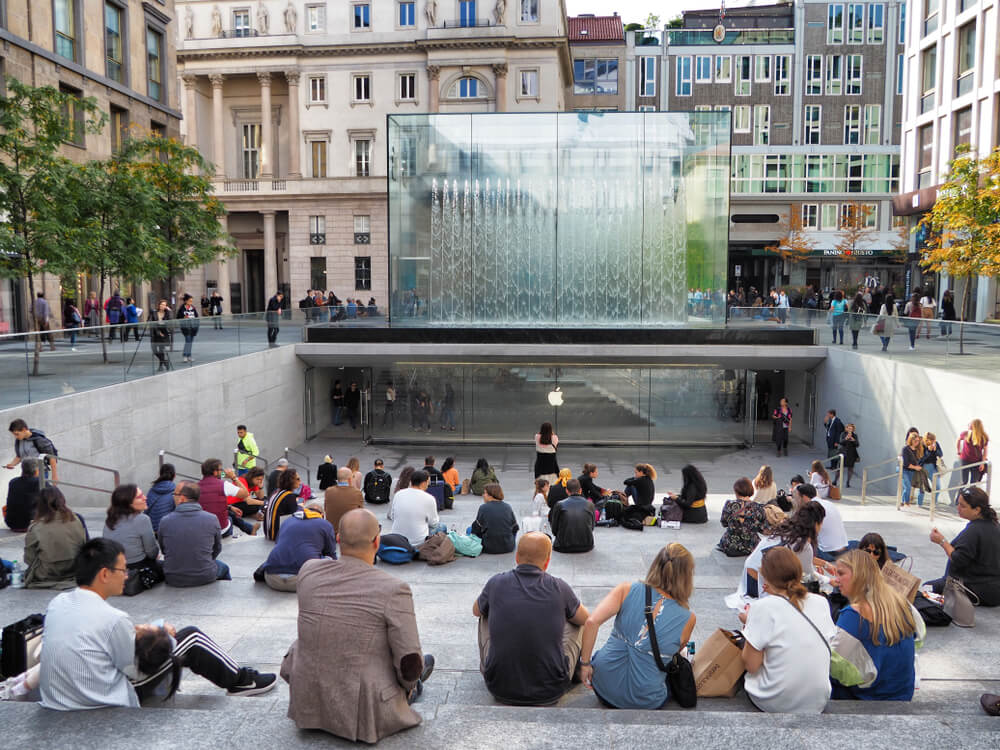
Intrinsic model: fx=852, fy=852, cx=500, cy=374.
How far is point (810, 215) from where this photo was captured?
200 ft

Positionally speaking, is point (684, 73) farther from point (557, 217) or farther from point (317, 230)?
point (557, 217)

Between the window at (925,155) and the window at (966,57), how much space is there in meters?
3.03

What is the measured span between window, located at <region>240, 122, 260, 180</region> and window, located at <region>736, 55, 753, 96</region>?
3459 centimetres

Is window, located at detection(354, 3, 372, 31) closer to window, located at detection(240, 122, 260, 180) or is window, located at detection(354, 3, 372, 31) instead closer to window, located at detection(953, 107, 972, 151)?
window, located at detection(240, 122, 260, 180)

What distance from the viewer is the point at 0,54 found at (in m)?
24.7

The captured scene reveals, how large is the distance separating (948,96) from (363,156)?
111ft

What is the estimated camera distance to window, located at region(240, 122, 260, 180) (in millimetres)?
56219

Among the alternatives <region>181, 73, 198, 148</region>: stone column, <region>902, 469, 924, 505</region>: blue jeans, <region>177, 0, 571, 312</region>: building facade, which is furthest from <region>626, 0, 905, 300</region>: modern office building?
<region>902, 469, 924, 505</region>: blue jeans

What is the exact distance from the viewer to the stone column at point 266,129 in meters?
54.2

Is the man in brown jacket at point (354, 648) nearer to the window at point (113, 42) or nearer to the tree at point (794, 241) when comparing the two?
the window at point (113, 42)

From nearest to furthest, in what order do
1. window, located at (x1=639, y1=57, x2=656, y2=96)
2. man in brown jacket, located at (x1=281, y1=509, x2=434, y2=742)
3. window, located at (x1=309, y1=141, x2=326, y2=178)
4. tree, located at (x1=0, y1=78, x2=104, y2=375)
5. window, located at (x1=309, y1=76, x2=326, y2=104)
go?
man in brown jacket, located at (x1=281, y1=509, x2=434, y2=742) < tree, located at (x1=0, y1=78, x2=104, y2=375) < window, located at (x1=309, y1=76, x2=326, y2=104) < window, located at (x1=309, y1=141, x2=326, y2=178) < window, located at (x1=639, y1=57, x2=656, y2=96)

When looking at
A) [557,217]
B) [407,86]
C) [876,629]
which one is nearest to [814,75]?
[407,86]

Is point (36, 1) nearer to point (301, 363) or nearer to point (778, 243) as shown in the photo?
point (301, 363)

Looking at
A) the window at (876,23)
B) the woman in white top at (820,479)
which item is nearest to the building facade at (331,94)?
the window at (876,23)
